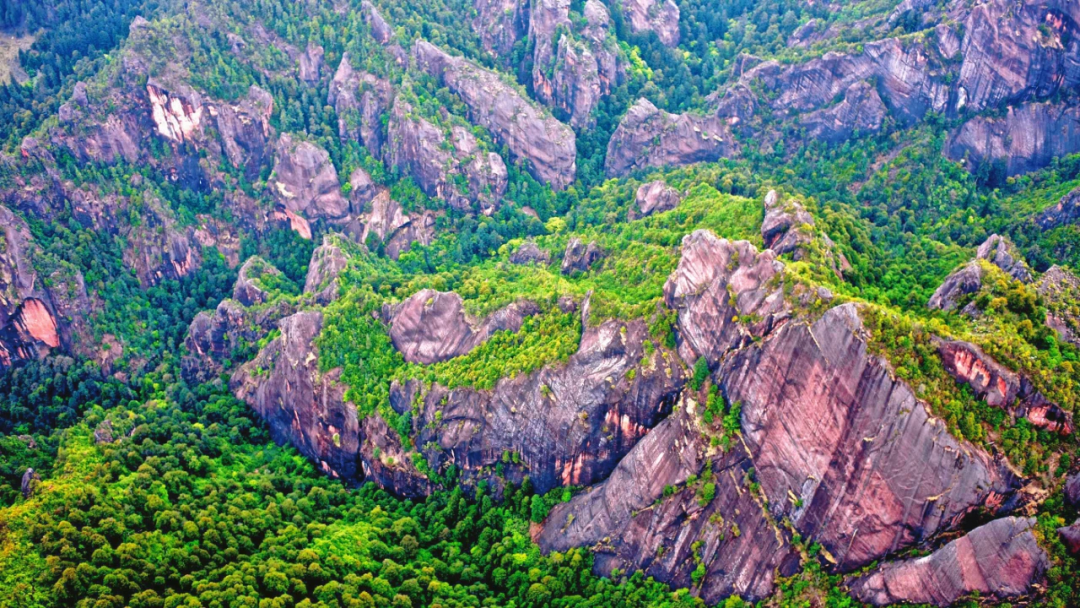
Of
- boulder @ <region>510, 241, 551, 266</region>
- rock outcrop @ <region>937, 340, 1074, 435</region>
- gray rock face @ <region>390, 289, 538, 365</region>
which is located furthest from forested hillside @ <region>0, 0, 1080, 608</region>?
boulder @ <region>510, 241, 551, 266</region>

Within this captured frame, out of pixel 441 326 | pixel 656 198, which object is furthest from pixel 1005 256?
pixel 441 326

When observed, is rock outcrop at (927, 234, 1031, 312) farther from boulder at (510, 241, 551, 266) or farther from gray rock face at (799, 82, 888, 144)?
boulder at (510, 241, 551, 266)

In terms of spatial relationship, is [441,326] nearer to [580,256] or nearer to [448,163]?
[580,256]

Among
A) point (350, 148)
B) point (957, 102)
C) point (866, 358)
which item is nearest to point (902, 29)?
point (957, 102)

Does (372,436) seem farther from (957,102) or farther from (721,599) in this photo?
(957,102)

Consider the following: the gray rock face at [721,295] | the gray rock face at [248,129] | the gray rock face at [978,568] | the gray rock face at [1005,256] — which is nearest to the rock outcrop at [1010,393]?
the gray rock face at [978,568]

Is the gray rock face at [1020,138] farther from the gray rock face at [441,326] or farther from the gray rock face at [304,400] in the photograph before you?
the gray rock face at [304,400]
